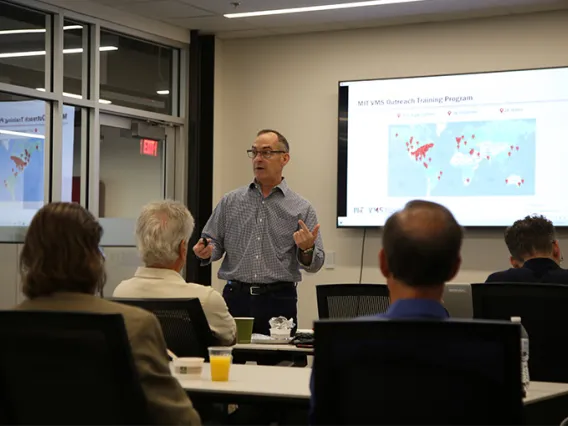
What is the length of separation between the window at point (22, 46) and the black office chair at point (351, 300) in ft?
10.5

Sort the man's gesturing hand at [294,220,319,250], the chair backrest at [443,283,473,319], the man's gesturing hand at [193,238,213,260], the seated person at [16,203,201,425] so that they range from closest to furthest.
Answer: the seated person at [16,203,201,425] → the chair backrest at [443,283,473,319] → the man's gesturing hand at [193,238,213,260] → the man's gesturing hand at [294,220,319,250]

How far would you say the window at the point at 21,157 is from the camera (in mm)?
6301

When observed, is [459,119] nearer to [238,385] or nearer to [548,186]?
[548,186]

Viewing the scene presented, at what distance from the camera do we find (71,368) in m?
2.03

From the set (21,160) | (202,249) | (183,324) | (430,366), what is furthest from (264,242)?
(430,366)

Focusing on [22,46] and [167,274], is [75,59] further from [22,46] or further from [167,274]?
[167,274]

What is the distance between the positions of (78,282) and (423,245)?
2.76ft

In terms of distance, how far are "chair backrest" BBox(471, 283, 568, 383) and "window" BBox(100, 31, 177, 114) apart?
4440 mm

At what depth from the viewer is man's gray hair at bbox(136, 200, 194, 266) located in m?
3.33

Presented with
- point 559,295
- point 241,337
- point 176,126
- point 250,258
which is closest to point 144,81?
point 176,126

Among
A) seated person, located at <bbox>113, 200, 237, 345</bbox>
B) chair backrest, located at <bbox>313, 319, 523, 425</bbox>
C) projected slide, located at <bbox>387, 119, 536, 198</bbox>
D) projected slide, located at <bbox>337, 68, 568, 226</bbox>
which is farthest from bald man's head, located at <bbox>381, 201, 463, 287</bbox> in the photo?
projected slide, located at <bbox>387, 119, 536, 198</bbox>

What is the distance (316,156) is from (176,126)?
1279 millimetres

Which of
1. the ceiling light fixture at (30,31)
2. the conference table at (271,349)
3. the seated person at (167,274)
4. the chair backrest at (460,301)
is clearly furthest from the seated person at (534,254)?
the ceiling light fixture at (30,31)

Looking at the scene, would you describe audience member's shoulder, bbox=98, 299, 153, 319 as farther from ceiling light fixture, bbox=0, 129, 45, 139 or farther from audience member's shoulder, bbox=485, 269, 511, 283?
ceiling light fixture, bbox=0, 129, 45, 139
